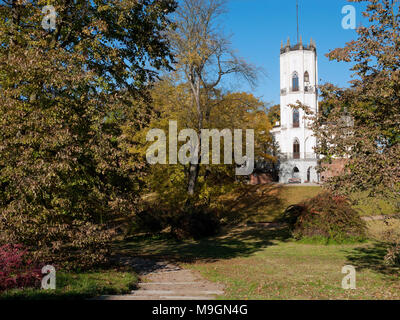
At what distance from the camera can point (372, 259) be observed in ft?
39.8

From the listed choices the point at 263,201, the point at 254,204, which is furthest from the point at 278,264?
the point at 263,201

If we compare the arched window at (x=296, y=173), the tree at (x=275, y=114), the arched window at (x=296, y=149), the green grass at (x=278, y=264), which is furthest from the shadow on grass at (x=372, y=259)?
the tree at (x=275, y=114)

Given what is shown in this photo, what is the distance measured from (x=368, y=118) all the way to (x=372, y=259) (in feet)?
19.7

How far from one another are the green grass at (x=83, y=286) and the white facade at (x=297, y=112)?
38260 mm

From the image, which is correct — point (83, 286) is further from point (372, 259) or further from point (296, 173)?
point (296, 173)

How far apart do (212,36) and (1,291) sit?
19.1m

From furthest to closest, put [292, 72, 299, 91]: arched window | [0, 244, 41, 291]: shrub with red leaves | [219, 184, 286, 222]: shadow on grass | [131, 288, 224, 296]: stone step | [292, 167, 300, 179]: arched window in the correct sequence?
1. [292, 167, 300, 179]: arched window
2. [292, 72, 299, 91]: arched window
3. [219, 184, 286, 222]: shadow on grass
4. [131, 288, 224, 296]: stone step
5. [0, 244, 41, 291]: shrub with red leaves

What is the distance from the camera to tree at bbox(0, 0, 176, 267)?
8.04 metres

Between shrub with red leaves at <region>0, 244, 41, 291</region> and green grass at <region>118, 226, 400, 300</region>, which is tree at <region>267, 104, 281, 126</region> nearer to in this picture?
green grass at <region>118, 226, 400, 300</region>

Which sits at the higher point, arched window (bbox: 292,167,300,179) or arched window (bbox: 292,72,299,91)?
arched window (bbox: 292,72,299,91)

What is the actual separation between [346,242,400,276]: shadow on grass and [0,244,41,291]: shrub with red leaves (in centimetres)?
878

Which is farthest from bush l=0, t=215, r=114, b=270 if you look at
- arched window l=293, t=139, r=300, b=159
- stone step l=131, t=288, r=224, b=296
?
arched window l=293, t=139, r=300, b=159

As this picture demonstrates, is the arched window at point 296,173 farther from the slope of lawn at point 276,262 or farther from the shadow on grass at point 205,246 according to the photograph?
the shadow on grass at point 205,246
